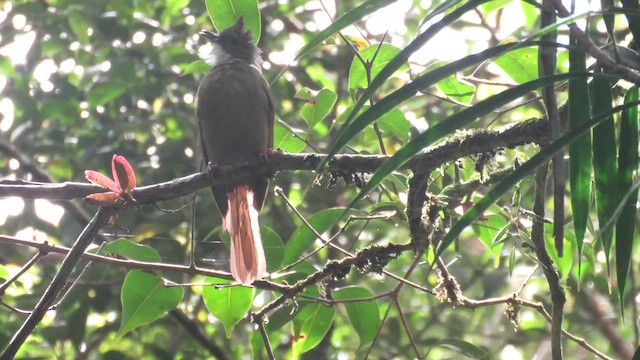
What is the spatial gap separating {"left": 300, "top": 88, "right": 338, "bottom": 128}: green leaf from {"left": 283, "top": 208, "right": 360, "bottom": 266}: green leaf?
0.33 m

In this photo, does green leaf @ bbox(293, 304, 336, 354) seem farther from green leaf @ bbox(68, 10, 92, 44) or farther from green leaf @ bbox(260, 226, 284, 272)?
green leaf @ bbox(68, 10, 92, 44)

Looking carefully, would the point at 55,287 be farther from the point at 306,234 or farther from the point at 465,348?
the point at 465,348

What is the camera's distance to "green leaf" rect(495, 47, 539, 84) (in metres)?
2.29

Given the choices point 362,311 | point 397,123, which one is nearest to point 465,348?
point 362,311

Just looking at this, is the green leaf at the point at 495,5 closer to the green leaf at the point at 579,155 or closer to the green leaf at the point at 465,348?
the green leaf at the point at 579,155

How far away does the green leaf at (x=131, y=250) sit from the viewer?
6.91ft

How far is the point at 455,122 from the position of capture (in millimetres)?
1367

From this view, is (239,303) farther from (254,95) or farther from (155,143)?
(155,143)

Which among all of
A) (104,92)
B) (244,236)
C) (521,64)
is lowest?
(244,236)

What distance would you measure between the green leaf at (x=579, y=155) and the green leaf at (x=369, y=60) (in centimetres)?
84

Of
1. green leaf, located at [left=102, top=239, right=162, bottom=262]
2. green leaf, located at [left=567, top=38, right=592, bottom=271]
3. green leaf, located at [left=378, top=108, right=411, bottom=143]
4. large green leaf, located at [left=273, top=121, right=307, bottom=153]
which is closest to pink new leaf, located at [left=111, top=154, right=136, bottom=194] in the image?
green leaf, located at [left=102, top=239, right=162, bottom=262]

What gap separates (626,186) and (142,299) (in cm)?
132

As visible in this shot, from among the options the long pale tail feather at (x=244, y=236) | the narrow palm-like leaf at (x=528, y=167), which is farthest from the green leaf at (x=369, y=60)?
the narrow palm-like leaf at (x=528, y=167)

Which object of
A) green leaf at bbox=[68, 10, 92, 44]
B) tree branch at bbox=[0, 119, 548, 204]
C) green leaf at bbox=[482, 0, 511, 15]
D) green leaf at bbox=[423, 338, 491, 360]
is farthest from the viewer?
green leaf at bbox=[68, 10, 92, 44]
